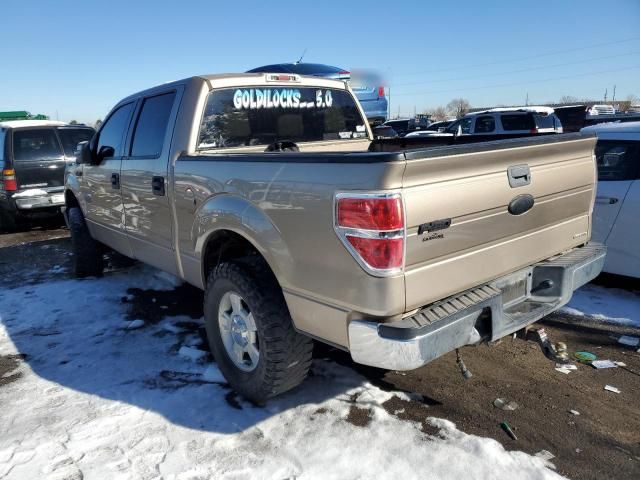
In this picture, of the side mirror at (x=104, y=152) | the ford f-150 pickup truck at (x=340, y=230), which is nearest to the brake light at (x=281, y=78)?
the ford f-150 pickup truck at (x=340, y=230)

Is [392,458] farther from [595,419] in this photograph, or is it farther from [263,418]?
[595,419]

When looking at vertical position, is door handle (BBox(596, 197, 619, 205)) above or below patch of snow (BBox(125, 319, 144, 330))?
above

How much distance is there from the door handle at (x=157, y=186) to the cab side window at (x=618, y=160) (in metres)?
3.93

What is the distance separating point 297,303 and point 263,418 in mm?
839

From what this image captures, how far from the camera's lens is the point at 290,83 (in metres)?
4.35

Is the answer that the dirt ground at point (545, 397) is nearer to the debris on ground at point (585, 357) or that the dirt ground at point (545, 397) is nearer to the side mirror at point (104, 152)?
the debris on ground at point (585, 357)

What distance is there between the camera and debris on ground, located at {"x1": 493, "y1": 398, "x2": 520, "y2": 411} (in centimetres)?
306

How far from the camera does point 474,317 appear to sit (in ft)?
8.11

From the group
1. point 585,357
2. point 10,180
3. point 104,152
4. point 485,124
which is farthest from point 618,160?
point 485,124

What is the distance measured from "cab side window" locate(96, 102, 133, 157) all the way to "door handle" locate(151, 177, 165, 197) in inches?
38.1

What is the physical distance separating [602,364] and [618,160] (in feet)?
6.88

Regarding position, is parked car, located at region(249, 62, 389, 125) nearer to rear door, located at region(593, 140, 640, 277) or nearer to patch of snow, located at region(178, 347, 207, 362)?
rear door, located at region(593, 140, 640, 277)

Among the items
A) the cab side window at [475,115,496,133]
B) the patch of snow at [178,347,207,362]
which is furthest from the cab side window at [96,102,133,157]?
the cab side window at [475,115,496,133]

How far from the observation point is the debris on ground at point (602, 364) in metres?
3.56
